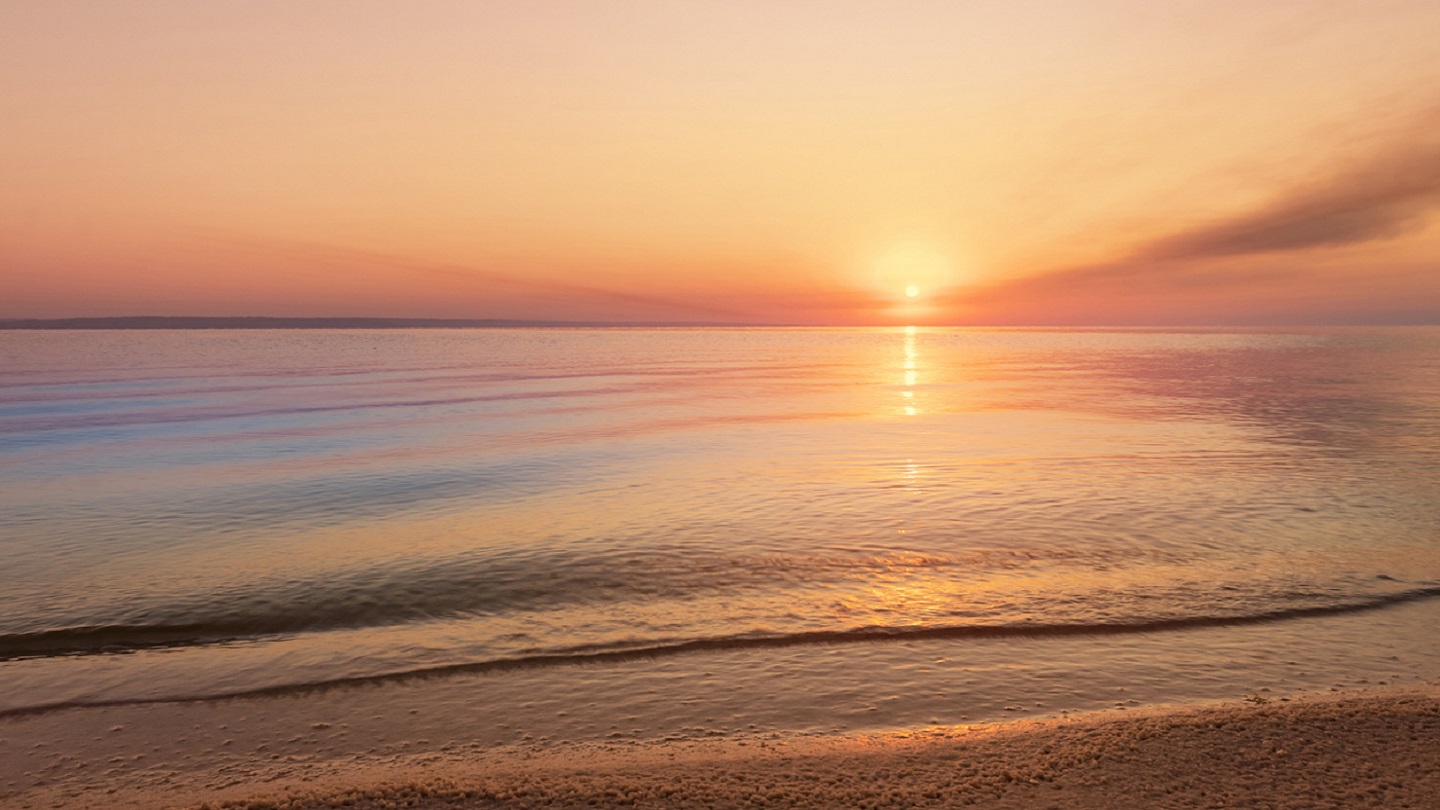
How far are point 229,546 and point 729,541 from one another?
9.71 meters

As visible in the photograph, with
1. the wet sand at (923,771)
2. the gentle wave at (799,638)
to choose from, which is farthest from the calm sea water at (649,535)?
the wet sand at (923,771)

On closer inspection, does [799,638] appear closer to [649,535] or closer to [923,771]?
[923,771]

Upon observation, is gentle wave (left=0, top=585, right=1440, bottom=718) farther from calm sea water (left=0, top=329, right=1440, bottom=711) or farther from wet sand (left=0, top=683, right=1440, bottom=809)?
wet sand (left=0, top=683, right=1440, bottom=809)

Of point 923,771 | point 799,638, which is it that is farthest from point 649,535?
point 923,771

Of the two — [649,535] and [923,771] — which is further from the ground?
[923,771]

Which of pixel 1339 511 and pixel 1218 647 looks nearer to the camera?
pixel 1218 647

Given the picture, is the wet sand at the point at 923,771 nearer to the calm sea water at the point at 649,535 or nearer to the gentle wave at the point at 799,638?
the gentle wave at the point at 799,638

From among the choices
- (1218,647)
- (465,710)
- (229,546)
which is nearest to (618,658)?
(465,710)

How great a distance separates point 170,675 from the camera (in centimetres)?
981

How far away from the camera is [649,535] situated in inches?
635

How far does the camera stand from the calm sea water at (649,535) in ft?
35.8

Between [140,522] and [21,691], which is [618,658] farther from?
[140,522]

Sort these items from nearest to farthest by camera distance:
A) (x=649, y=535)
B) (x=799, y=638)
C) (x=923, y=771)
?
(x=923, y=771) < (x=799, y=638) < (x=649, y=535)

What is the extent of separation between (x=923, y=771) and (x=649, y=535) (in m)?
9.78
